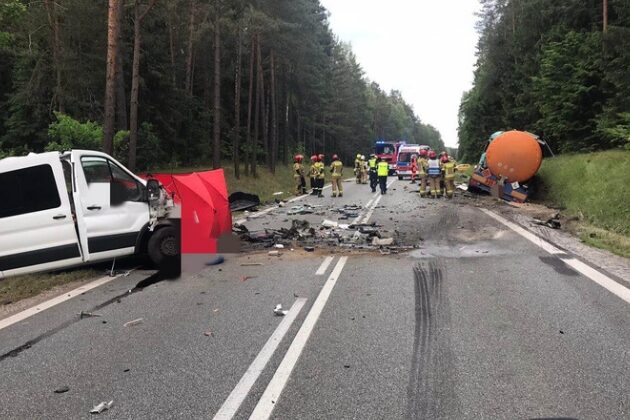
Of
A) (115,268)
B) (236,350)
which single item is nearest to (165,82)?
(115,268)

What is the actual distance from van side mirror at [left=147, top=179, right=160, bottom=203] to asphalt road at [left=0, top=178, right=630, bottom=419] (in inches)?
45.9

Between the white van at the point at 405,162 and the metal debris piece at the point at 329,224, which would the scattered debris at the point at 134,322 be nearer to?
the metal debris piece at the point at 329,224

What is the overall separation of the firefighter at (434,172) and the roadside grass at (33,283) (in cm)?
1534

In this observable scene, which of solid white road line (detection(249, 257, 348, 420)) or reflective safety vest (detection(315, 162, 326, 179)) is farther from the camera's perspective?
reflective safety vest (detection(315, 162, 326, 179))

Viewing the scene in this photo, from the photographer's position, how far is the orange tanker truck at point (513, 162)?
56.6 ft

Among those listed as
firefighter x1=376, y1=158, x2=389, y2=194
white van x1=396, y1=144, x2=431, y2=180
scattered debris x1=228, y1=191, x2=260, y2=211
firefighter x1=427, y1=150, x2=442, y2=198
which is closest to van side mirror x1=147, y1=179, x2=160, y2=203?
scattered debris x1=228, y1=191, x2=260, y2=211

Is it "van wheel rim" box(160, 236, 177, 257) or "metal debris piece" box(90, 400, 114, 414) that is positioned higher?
"van wheel rim" box(160, 236, 177, 257)

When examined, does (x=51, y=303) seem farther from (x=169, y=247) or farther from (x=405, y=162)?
(x=405, y=162)

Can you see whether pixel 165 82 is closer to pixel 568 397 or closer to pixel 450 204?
pixel 450 204

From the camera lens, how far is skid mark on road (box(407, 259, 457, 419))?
3.57 meters

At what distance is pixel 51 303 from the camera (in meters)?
6.41

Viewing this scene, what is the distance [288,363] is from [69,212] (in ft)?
14.4

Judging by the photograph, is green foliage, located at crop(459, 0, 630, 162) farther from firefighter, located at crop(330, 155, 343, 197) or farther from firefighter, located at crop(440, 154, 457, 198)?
firefighter, located at crop(330, 155, 343, 197)

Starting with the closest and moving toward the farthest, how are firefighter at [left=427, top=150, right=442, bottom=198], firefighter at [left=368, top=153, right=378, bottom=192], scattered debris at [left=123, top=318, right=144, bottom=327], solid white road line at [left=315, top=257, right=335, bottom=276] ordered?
scattered debris at [left=123, top=318, right=144, bottom=327] → solid white road line at [left=315, top=257, right=335, bottom=276] → firefighter at [left=427, top=150, right=442, bottom=198] → firefighter at [left=368, top=153, right=378, bottom=192]
